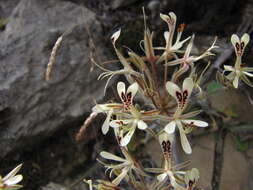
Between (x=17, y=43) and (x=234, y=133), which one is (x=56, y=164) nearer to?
(x=17, y=43)

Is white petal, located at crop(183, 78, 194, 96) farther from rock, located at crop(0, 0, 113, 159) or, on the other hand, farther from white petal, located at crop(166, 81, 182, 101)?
rock, located at crop(0, 0, 113, 159)

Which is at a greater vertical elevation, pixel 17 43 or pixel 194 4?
pixel 17 43

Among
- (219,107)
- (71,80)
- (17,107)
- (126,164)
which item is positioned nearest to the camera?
(126,164)

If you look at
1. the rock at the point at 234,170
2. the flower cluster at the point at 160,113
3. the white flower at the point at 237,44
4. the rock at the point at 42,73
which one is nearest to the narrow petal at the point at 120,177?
the flower cluster at the point at 160,113

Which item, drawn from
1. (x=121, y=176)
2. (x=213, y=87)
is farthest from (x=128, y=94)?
(x=213, y=87)

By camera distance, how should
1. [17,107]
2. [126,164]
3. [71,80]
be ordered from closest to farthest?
[126,164] → [17,107] → [71,80]

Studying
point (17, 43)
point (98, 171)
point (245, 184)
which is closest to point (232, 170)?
point (245, 184)

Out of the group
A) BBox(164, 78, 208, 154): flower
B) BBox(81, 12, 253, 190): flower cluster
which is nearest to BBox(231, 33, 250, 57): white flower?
BBox(81, 12, 253, 190): flower cluster
